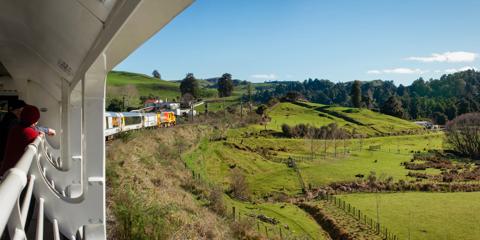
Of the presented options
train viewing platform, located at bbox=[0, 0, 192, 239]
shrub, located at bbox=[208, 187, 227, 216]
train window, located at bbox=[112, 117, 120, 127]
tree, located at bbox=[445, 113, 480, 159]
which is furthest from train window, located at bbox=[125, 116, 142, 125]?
tree, located at bbox=[445, 113, 480, 159]

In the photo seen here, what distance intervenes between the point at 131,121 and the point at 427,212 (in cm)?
2232

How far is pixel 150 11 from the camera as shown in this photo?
5.64ft

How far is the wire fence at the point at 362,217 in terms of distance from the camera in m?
27.5

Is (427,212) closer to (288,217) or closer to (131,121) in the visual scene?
(288,217)

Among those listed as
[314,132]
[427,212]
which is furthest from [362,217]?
[314,132]

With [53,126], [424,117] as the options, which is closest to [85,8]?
[53,126]

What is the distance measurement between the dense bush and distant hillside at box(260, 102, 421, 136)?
378 cm

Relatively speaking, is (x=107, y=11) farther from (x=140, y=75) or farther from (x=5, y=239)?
(x=140, y=75)

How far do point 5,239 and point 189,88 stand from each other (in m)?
88.3

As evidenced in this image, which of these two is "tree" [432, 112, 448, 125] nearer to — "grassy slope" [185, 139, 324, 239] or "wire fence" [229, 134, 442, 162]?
"wire fence" [229, 134, 442, 162]

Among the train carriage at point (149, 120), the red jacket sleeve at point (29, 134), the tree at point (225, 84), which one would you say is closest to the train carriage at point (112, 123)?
the train carriage at point (149, 120)

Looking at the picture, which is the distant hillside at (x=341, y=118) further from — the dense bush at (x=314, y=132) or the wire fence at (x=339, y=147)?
the wire fence at (x=339, y=147)

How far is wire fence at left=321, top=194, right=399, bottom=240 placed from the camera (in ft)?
90.1

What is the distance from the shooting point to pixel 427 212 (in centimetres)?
3238
